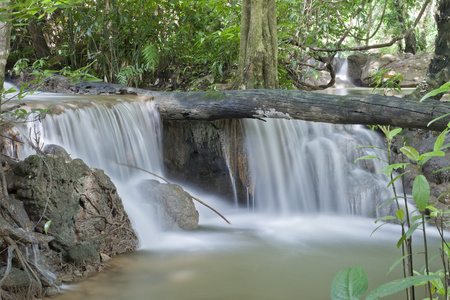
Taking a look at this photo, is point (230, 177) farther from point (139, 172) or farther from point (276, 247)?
point (276, 247)

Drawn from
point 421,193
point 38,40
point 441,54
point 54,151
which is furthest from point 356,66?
point 421,193

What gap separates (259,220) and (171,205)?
1.39 m

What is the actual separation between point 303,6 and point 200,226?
19.1 ft

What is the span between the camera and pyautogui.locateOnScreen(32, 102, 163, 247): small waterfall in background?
5127 mm

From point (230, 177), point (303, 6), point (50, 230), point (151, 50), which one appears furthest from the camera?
point (303, 6)

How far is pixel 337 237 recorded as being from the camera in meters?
5.33

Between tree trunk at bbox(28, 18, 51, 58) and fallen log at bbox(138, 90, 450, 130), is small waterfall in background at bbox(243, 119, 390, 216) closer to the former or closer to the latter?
fallen log at bbox(138, 90, 450, 130)

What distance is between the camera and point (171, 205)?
5.31 meters

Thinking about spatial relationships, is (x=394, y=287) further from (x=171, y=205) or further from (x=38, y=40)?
(x=38, y=40)

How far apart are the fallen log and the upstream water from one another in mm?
587

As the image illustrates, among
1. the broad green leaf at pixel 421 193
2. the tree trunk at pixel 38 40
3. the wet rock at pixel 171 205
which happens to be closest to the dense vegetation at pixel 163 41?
the tree trunk at pixel 38 40

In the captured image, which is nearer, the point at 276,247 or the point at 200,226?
the point at 276,247

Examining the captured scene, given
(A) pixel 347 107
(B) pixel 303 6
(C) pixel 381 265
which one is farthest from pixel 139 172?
(B) pixel 303 6

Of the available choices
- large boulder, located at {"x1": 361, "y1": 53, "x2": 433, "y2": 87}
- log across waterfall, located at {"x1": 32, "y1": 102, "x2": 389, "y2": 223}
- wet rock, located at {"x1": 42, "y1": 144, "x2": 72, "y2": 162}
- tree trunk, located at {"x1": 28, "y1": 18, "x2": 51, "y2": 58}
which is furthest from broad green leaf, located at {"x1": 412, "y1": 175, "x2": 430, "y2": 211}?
large boulder, located at {"x1": 361, "y1": 53, "x2": 433, "y2": 87}
